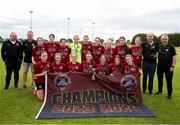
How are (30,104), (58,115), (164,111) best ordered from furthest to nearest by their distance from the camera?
(30,104) → (164,111) → (58,115)

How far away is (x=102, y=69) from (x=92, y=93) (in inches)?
41.5

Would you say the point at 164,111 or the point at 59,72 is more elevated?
the point at 59,72

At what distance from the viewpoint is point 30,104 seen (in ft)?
33.4

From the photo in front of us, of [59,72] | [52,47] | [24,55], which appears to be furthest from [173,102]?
[24,55]

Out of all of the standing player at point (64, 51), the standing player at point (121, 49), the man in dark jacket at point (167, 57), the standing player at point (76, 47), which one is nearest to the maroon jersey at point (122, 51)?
the standing player at point (121, 49)

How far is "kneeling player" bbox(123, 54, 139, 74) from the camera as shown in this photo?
35.3ft

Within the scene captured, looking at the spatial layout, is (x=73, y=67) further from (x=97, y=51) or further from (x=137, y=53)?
(x=137, y=53)

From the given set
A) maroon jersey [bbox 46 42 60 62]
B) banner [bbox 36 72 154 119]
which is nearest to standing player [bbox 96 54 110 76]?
banner [bbox 36 72 154 119]

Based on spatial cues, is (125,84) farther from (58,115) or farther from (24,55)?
(24,55)

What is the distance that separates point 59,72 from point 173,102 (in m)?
3.74

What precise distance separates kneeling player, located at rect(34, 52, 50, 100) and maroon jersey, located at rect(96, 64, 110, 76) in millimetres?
1609

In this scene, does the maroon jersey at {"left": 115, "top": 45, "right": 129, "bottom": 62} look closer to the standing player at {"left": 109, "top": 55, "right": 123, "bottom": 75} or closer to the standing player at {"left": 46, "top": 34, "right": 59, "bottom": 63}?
the standing player at {"left": 109, "top": 55, "right": 123, "bottom": 75}

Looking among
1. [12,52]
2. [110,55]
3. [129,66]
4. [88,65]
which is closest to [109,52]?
[110,55]

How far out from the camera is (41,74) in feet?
35.3
